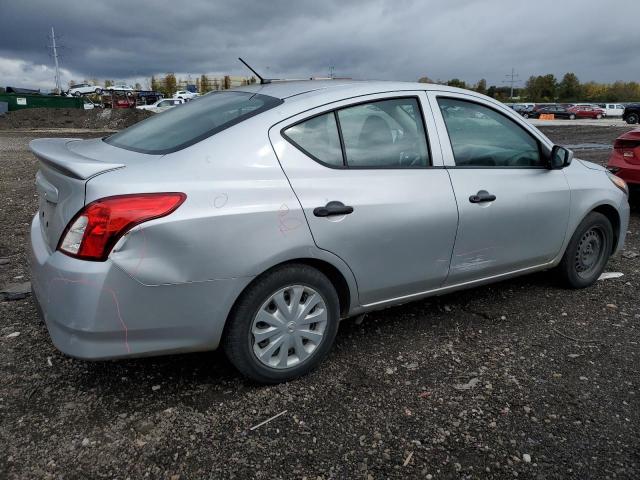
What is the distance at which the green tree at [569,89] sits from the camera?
343 feet

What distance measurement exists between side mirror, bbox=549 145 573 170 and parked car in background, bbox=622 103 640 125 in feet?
129

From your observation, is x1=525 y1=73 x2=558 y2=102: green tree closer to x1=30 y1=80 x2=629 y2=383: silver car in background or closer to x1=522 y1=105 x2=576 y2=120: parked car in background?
x1=522 y1=105 x2=576 y2=120: parked car in background

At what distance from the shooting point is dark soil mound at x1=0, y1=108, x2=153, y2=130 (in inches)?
1217

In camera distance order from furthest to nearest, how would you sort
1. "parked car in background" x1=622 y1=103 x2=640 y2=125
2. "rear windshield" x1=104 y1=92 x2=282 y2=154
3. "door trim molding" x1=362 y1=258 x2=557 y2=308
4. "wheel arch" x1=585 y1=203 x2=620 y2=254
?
"parked car in background" x1=622 y1=103 x2=640 y2=125 < "wheel arch" x1=585 y1=203 x2=620 y2=254 < "door trim molding" x1=362 y1=258 x2=557 y2=308 < "rear windshield" x1=104 y1=92 x2=282 y2=154

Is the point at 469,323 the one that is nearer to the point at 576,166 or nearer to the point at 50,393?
the point at 576,166

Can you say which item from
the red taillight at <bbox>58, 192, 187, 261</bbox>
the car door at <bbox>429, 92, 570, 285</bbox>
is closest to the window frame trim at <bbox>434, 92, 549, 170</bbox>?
Answer: the car door at <bbox>429, 92, 570, 285</bbox>

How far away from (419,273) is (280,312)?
0.96m

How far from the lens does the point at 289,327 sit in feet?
9.49

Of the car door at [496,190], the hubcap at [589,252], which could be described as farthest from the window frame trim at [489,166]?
the hubcap at [589,252]

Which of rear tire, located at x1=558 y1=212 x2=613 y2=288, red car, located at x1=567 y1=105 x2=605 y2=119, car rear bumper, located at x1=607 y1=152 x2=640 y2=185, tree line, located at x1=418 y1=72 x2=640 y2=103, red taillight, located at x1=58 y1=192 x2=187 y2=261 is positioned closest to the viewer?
red taillight, located at x1=58 y1=192 x2=187 y2=261

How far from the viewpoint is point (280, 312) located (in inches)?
112

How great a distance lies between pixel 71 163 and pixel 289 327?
1.35m

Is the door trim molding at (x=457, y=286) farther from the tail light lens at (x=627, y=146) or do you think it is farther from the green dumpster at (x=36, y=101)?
the green dumpster at (x=36, y=101)

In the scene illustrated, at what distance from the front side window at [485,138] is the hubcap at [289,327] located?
137 centimetres
